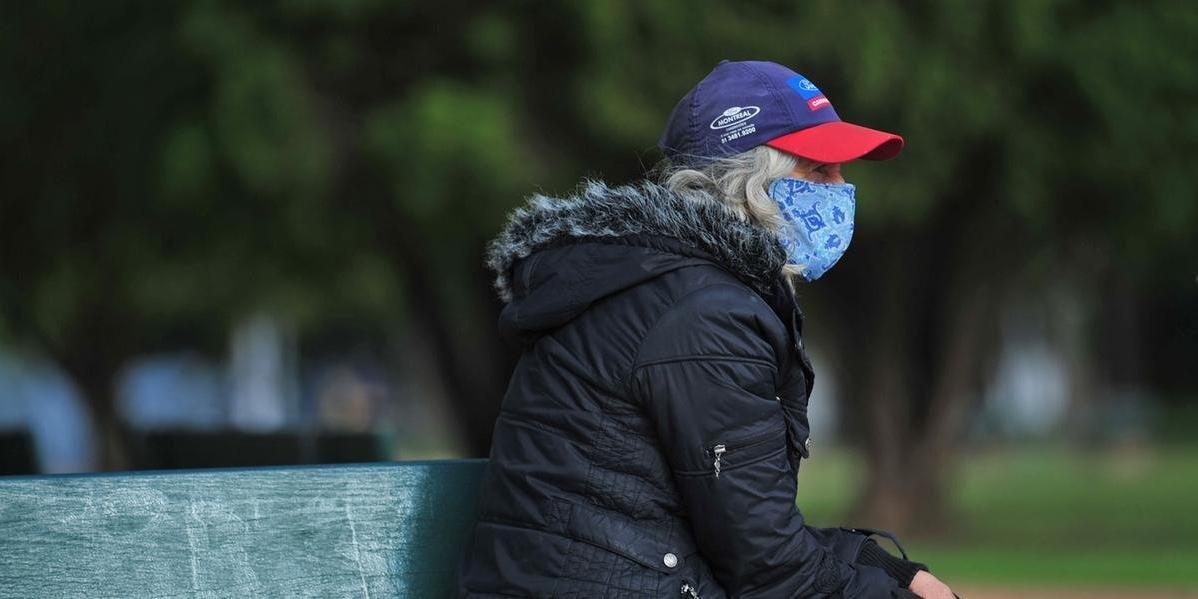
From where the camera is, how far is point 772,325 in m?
3.24

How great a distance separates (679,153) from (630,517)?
0.72 metres

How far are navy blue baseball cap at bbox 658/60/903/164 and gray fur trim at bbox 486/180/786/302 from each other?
13 cm

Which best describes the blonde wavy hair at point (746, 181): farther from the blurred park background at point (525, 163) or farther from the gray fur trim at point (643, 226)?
the blurred park background at point (525, 163)

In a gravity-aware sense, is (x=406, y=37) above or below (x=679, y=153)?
above

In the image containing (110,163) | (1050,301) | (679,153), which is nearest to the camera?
(679,153)

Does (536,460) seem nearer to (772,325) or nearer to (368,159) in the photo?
(772,325)

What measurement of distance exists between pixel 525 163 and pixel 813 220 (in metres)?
8.35

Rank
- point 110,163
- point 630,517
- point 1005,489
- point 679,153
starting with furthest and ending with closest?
point 1005,489
point 110,163
point 679,153
point 630,517

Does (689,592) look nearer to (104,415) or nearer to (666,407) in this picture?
(666,407)

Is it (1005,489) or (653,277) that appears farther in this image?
(1005,489)

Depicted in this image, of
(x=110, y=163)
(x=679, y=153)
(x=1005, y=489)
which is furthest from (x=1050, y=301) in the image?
(x=679, y=153)

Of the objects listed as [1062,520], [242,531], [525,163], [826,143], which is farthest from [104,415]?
[826,143]

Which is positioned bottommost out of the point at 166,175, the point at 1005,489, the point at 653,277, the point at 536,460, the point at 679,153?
the point at 1005,489

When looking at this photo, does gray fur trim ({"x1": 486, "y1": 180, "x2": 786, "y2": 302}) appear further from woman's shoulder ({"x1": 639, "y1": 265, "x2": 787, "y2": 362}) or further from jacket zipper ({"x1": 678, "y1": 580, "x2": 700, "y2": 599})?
jacket zipper ({"x1": 678, "y1": 580, "x2": 700, "y2": 599})
